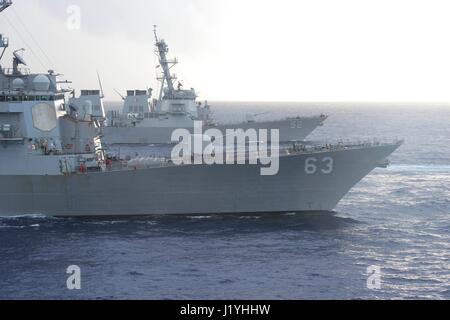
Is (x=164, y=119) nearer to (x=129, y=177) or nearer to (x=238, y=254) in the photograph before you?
(x=129, y=177)

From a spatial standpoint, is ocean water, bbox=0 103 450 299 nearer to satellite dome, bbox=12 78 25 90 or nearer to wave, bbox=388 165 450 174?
satellite dome, bbox=12 78 25 90

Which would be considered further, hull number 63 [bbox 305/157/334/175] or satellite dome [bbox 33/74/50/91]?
satellite dome [bbox 33/74/50/91]

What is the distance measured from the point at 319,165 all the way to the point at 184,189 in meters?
6.58

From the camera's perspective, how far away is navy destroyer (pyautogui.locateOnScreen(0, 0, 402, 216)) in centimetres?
2711

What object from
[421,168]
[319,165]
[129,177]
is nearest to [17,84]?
[129,177]

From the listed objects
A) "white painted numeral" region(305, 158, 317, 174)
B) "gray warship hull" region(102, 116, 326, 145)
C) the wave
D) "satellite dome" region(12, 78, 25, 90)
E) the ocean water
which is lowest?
the ocean water

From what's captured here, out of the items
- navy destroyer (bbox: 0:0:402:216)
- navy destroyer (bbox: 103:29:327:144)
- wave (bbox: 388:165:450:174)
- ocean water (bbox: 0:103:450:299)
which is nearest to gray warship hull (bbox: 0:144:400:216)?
navy destroyer (bbox: 0:0:402:216)

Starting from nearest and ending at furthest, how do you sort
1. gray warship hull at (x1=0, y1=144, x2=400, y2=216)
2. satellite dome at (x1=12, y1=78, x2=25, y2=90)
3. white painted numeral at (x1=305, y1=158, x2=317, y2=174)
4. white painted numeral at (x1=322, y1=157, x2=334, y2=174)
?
gray warship hull at (x1=0, y1=144, x2=400, y2=216) < white painted numeral at (x1=305, y1=158, x2=317, y2=174) < white painted numeral at (x1=322, y1=157, x2=334, y2=174) < satellite dome at (x1=12, y1=78, x2=25, y2=90)

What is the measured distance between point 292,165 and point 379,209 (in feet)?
19.9

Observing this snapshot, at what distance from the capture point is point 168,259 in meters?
21.4

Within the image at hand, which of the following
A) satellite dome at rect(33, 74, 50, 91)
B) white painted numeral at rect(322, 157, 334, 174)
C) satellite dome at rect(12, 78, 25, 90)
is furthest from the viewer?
satellite dome at rect(33, 74, 50, 91)
